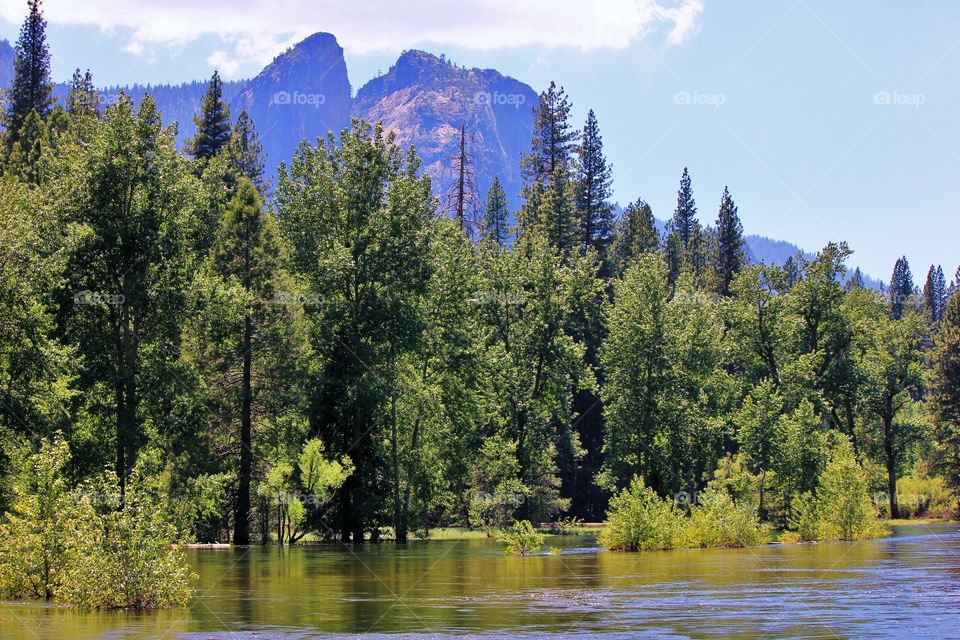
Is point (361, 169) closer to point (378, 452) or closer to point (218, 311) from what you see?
point (218, 311)

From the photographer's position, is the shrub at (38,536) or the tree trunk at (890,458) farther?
the tree trunk at (890,458)

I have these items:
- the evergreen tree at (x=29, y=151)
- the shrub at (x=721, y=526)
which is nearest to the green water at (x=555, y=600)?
the shrub at (x=721, y=526)

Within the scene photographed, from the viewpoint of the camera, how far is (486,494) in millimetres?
64250

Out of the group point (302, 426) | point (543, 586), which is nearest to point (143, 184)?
point (302, 426)

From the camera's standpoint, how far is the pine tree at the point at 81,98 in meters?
91.9

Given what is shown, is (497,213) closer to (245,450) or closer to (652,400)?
(652,400)

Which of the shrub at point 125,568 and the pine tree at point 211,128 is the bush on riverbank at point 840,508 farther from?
the pine tree at point 211,128

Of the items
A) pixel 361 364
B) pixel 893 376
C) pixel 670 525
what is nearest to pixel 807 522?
pixel 670 525

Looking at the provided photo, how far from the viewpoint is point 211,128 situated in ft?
291

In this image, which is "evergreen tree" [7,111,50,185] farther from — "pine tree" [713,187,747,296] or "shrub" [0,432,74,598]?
"pine tree" [713,187,747,296]

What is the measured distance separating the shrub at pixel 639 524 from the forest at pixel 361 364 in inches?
67.4

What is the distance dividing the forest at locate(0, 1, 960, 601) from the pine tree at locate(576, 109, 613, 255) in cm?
1047

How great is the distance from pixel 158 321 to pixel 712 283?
81.0 m

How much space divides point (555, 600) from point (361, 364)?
31967 mm
